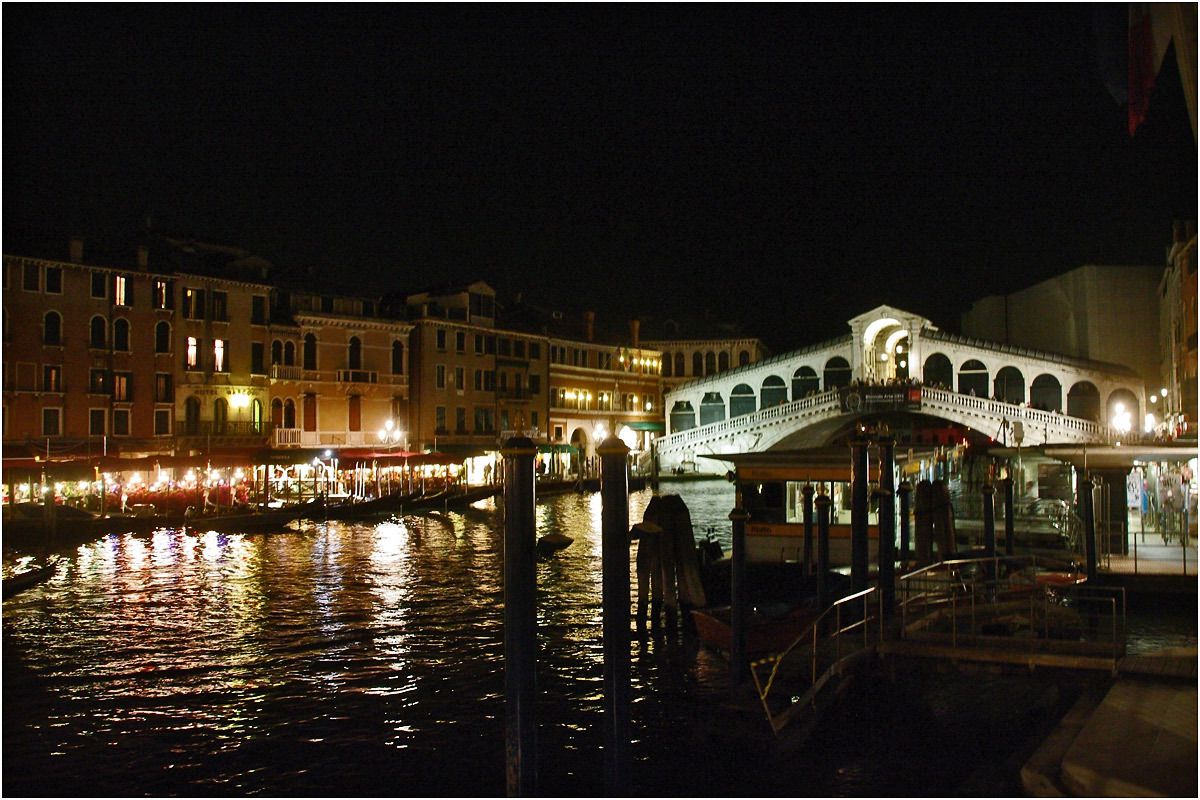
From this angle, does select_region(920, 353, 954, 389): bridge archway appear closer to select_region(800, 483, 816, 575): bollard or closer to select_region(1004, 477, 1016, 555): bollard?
select_region(1004, 477, 1016, 555): bollard

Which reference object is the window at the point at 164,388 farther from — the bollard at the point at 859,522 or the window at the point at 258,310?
the bollard at the point at 859,522

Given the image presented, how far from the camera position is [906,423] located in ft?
138

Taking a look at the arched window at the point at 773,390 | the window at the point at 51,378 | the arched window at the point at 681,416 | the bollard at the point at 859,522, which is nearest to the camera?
the bollard at the point at 859,522

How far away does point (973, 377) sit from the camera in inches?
1725

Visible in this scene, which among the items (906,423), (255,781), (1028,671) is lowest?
(255,781)

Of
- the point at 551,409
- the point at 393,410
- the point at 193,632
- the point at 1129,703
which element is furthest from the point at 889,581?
the point at 551,409

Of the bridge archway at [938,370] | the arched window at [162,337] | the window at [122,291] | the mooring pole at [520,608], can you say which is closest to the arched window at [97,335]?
the window at [122,291]

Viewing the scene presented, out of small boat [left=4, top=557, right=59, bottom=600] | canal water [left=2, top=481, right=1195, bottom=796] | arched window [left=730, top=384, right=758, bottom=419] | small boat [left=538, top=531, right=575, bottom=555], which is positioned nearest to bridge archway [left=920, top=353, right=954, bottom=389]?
arched window [left=730, top=384, right=758, bottom=419]

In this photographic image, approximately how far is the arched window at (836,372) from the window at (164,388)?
93.1 feet

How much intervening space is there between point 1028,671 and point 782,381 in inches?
1581

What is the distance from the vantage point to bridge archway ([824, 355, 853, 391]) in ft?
153

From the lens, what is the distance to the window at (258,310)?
113 ft

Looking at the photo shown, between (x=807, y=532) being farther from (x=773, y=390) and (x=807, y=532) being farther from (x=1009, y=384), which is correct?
(x=773, y=390)

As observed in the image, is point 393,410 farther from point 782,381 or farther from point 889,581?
point 889,581
